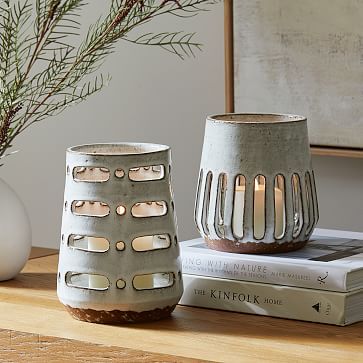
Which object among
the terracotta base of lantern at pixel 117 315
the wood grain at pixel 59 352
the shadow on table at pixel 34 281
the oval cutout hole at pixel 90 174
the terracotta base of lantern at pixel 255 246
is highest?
the oval cutout hole at pixel 90 174

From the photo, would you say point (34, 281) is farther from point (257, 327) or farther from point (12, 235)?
point (257, 327)

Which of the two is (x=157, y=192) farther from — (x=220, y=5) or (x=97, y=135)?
(x=97, y=135)

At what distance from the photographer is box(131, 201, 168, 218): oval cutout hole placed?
1095 millimetres

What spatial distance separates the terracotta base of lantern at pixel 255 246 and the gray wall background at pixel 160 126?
0.34 meters

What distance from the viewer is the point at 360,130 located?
1.41m

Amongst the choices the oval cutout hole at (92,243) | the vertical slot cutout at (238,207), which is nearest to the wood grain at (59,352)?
the oval cutout hole at (92,243)

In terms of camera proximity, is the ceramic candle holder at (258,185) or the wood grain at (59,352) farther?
the ceramic candle holder at (258,185)

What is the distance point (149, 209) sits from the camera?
1100mm

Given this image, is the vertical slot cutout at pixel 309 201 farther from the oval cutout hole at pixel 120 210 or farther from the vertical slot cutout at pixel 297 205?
the oval cutout hole at pixel 120 210

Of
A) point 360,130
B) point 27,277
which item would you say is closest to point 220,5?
point 360,130

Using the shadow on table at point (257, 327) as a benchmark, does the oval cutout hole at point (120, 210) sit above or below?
above

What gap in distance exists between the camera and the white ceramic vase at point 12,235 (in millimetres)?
1316

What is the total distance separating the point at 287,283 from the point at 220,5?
0.59 meters

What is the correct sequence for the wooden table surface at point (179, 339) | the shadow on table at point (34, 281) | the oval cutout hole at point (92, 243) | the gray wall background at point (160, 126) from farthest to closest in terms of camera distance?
1. the gray wall background at point (160, 126)
2. the shadow on table at point (34, 281)
3. the oval cutout hole at point (92, 243)
4. the wooden table surface at point (179, 339)
